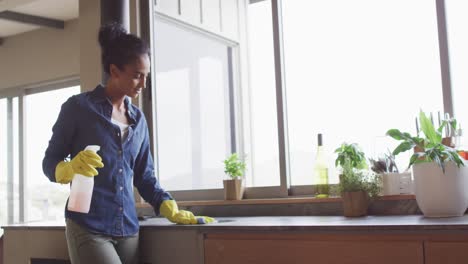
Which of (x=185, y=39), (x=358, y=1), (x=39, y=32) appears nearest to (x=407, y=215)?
(x=358, y=1)

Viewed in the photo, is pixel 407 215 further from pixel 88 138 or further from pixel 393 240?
pixel 88 138

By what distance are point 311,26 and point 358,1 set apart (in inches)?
14.7

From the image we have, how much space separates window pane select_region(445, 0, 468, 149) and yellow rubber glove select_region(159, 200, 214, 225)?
1212 millimetres

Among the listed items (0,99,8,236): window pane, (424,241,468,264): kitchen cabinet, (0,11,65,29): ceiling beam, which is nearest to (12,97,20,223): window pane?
(0,99,8,236): window pane

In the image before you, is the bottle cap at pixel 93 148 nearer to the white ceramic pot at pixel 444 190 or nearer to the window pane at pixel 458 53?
the white ceramic pot at pixel 444 190

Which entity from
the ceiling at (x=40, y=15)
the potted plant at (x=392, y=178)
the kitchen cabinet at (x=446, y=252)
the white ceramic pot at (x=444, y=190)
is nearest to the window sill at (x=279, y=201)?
the potted plant at (x=392, y=178)

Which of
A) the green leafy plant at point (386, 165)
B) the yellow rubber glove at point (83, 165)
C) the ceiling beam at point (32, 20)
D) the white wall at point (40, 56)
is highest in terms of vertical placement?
the ceiling beam at point (32, 20)

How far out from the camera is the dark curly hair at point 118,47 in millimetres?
2246

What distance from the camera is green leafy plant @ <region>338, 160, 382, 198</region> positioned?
2.38 meters

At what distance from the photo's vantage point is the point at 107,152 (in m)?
2.20

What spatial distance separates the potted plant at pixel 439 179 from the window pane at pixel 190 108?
165 centimetres

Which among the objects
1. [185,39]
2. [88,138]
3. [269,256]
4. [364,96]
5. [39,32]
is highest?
[39,32]

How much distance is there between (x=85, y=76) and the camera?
135 inches

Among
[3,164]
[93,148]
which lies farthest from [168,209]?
[3,164]
